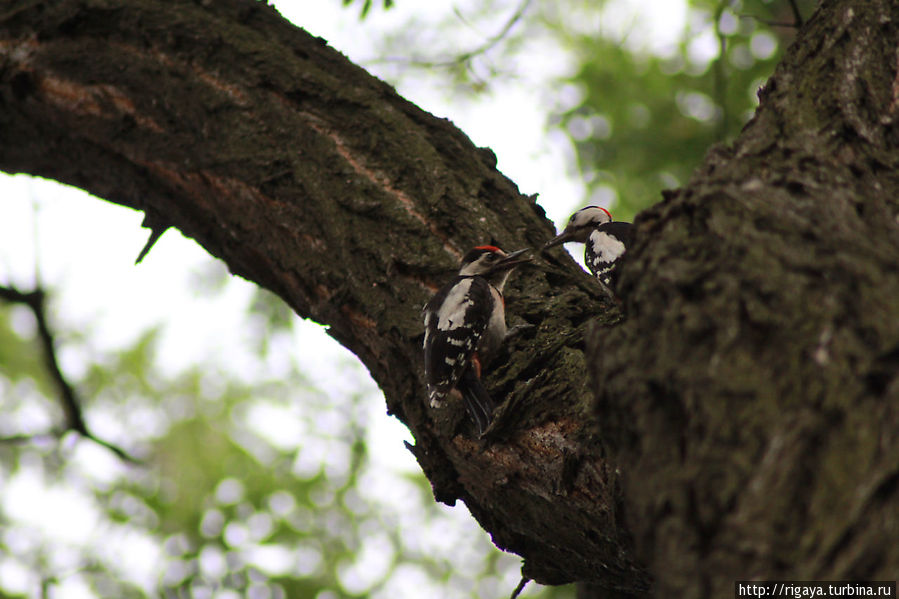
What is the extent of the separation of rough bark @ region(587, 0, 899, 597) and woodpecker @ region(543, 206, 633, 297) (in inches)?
88.6

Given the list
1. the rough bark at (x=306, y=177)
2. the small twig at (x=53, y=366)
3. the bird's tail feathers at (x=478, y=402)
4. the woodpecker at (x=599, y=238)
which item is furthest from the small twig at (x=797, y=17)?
the small twig at (x=53, y=366)

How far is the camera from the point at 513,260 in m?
3.26

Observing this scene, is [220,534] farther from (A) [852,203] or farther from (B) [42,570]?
(A) [852,203]

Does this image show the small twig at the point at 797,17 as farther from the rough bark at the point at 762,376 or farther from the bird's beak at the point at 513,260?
the rough bark at the point at 762,376

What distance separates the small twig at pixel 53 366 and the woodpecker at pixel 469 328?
2933mm

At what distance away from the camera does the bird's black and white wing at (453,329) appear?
2.81 meters

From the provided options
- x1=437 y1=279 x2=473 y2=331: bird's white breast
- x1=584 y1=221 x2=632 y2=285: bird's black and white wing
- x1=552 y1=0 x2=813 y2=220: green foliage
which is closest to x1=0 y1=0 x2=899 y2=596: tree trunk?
x1=437 y1=279 x2=473 y2=331: bird's white breast

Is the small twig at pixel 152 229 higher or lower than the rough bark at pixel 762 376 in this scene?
higher

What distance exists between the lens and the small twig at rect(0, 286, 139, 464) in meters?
4.71

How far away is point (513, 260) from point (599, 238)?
1517mm

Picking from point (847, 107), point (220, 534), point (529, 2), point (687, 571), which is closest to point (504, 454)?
point (687, 571)

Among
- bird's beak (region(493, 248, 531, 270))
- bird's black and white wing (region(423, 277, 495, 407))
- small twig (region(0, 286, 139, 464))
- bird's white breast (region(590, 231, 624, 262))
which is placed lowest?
small twig (region(0, 286, 139, 464))

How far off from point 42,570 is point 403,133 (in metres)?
6.08

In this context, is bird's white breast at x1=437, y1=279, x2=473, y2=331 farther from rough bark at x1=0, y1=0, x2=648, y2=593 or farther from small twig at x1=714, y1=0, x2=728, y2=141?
small twig at x1=714, y1=0, x2=728, y2=141
